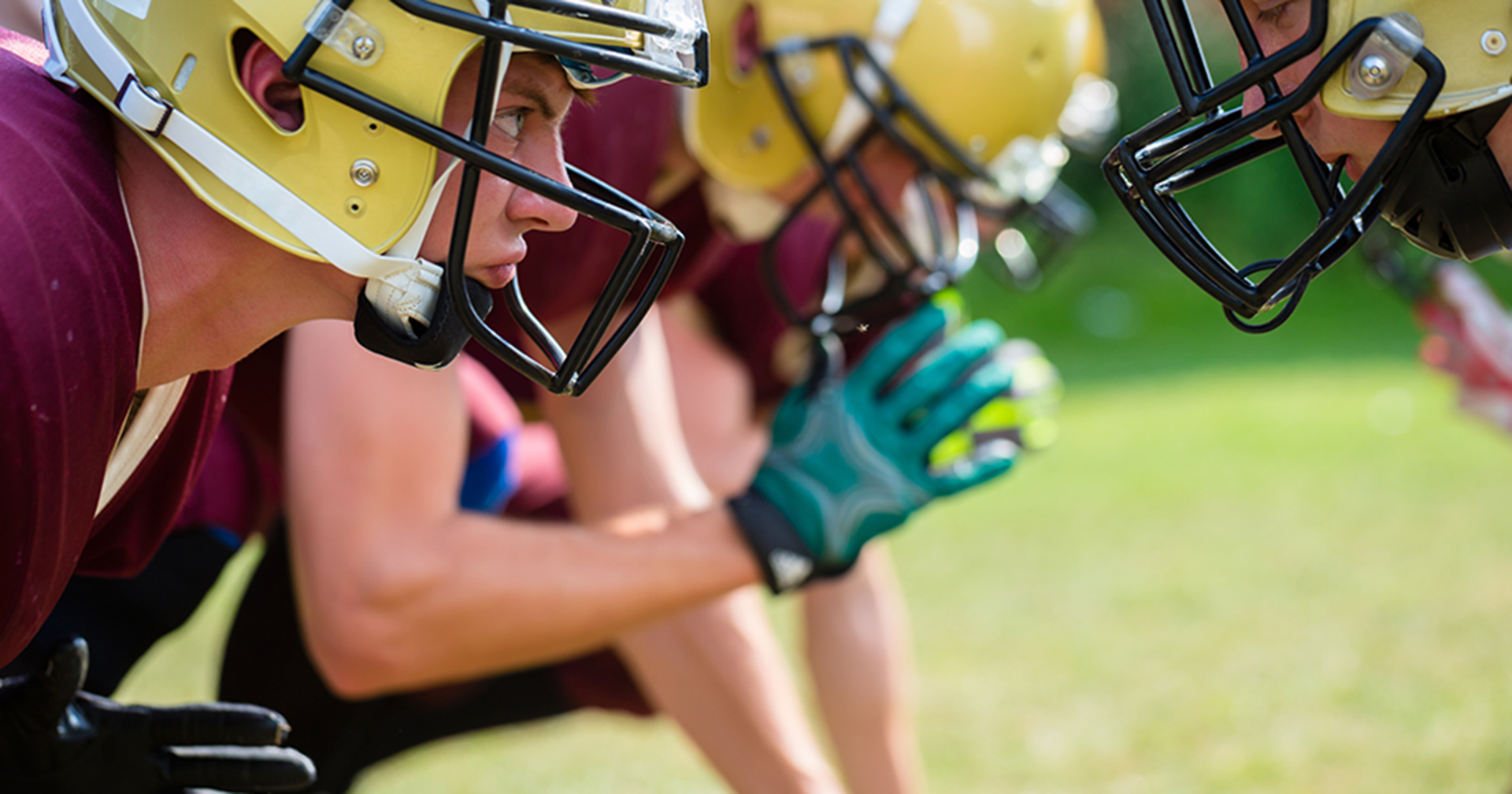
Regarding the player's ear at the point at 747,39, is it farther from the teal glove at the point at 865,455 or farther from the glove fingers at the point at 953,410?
the glove fingers at the point at 953,410

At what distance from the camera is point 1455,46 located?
1265 mm

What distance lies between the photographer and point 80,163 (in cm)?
118

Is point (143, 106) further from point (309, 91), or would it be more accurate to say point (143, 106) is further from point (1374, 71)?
point (1374, 71)

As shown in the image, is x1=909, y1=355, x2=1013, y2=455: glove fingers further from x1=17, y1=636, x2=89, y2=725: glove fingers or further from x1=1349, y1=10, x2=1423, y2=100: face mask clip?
x1=17, y1=636, x2=89, y2=725: glove fingers

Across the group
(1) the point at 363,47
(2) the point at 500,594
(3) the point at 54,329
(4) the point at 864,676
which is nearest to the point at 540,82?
(1) the point at 363,47

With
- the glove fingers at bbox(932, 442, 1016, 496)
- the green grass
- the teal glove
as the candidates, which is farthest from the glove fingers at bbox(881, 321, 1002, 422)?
the green grass

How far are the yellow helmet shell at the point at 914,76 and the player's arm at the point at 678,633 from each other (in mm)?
369

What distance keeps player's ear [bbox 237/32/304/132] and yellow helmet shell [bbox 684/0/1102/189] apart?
4.07ft

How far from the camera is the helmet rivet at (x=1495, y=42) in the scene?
49.2 inches

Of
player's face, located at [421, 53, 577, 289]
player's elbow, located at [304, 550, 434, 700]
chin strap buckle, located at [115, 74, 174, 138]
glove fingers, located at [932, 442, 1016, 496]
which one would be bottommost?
player's elbow, located at [304, 550, 434, 700]

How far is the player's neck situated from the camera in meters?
1.26

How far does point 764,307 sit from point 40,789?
2.26m

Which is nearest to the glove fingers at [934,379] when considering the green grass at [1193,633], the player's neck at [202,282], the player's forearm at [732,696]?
the player's forearm at [732,696]

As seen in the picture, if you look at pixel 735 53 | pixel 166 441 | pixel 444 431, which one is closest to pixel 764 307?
pixel 735 53
